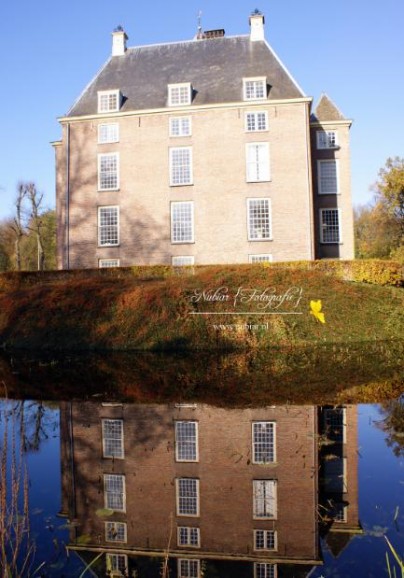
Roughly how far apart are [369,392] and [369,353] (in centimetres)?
542

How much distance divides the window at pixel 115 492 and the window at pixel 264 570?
1.57m

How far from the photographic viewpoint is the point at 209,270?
19.5 m

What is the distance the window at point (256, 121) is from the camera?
28.3 metres

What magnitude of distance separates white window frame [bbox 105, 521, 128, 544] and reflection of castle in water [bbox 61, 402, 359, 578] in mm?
11

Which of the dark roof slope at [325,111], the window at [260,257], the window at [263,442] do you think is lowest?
the window at [263,442]

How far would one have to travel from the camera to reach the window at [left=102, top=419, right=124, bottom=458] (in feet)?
20.6

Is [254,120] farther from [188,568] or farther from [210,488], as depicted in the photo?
[188,568]

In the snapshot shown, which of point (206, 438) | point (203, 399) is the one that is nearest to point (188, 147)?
point (203, 399)

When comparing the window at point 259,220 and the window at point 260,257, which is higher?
the window at point 259,220

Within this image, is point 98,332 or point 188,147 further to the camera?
point 188,147

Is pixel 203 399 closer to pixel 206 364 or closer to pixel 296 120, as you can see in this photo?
pixel 206 364

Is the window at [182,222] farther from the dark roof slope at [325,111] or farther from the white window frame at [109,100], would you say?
the dark roof slope at [325,111]

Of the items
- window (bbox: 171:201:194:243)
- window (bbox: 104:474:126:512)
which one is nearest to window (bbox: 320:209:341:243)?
window (bbox: 171:201:194:243)

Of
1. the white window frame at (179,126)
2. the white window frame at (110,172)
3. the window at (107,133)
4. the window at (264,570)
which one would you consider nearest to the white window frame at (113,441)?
the window at (264,570)
